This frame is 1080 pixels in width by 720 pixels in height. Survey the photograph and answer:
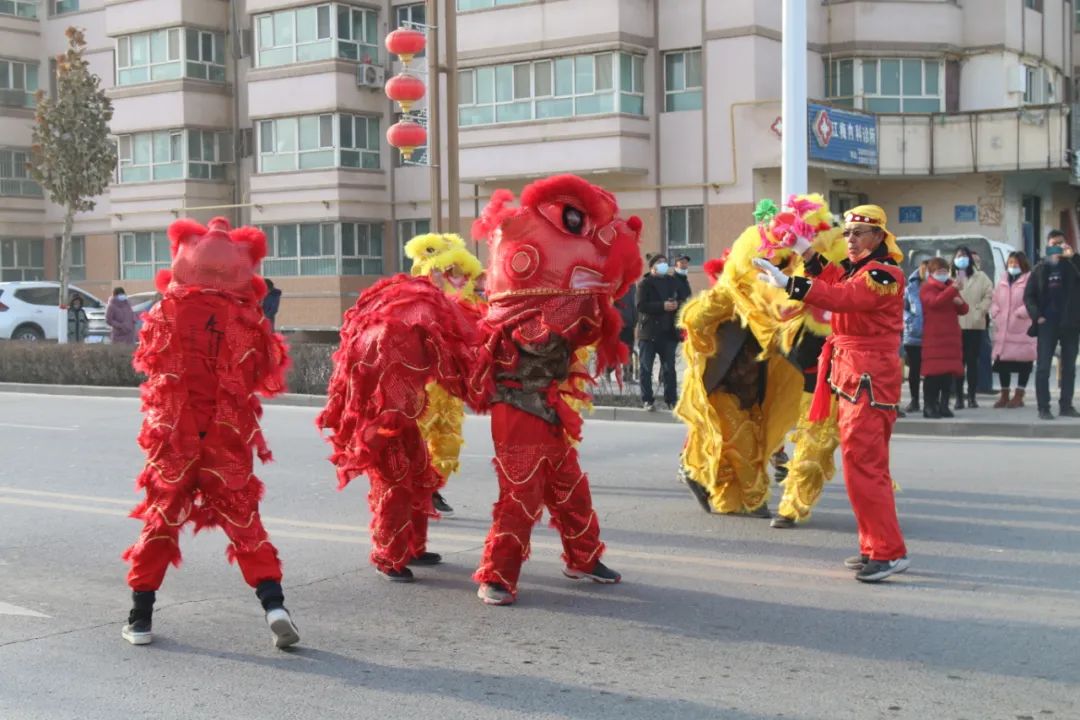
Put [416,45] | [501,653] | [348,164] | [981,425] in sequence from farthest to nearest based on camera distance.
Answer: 1. [348,164]
2. [416,45]
3. [981,425]
4. [501,653]

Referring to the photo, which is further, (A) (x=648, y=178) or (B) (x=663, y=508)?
(A) (x=648, y=178)

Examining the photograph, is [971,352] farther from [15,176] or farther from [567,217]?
[15,176]

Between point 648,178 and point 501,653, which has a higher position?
point 648,178

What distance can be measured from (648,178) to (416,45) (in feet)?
53.1

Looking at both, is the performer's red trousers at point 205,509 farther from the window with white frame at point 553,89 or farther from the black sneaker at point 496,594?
the window with white frame at point 553,89

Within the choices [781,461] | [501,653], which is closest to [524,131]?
[781,461]

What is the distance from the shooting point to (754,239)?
8.37m

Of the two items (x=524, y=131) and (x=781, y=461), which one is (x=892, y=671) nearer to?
(x=781, y=461)

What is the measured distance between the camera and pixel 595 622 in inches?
243

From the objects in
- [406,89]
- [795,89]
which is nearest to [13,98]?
[406,89]

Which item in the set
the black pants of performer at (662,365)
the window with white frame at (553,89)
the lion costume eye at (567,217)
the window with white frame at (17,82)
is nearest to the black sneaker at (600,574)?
the lion costume eye at (567,217)

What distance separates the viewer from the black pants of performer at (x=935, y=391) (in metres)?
14.2

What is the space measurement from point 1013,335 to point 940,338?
1.28 metres

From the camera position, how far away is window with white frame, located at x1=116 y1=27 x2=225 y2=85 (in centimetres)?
3875
